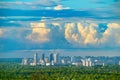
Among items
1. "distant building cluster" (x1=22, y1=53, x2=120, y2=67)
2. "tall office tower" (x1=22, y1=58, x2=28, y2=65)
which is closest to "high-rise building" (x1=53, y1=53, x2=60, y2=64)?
"distant building cluster" (x1=22, y1=53, x2=120, y2=67)

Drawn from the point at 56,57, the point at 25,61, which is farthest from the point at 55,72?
the point at 25,61

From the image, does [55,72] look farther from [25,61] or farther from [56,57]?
[25,61]

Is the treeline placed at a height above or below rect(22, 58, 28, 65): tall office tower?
below

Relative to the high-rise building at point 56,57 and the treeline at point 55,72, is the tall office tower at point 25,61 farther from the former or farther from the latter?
the high-rise building at point 56,57

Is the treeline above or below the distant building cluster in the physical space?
below

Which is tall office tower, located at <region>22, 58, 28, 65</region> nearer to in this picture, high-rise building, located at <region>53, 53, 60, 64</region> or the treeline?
the treeline

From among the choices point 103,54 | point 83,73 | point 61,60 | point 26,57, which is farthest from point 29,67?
point 103,54
